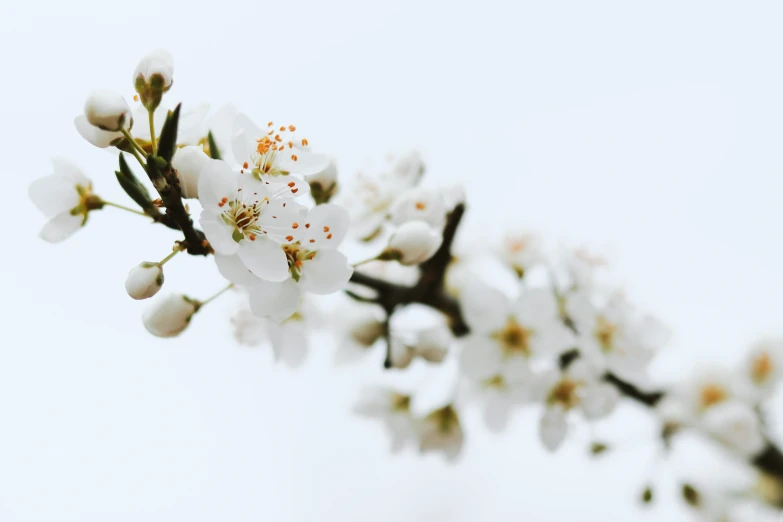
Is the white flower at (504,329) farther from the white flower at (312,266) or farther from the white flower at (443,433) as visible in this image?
the white flower at (312,266)

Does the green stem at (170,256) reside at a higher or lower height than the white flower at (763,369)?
higher

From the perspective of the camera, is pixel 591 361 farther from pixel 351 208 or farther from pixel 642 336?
pixel 351 208

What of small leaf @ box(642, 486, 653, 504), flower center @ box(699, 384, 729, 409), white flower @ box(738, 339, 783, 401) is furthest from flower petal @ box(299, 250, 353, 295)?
white flower @ box(738, 339, 783, 401)

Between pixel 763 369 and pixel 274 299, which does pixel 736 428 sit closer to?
pixel 763 369

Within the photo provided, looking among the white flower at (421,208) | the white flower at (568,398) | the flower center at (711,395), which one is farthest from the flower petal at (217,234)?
the flower center at (711,395)

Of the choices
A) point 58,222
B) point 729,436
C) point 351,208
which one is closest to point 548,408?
point 729,436

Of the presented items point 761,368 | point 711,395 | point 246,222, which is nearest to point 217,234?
point 246,222

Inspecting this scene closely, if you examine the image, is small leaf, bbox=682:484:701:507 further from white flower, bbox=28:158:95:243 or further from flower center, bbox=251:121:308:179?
white flower, bbox=28:158:95:243
